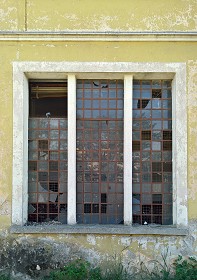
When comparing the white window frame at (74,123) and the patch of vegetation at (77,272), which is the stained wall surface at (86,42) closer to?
the white window frame at (74,123)

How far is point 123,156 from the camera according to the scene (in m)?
9.12

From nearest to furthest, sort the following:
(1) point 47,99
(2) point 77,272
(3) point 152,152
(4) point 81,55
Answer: (2) point 77,272 < (4) point 81,55 < (3) point 152,152 < (1) point 47,99

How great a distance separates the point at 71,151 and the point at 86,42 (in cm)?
187

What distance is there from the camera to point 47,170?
9219 mm

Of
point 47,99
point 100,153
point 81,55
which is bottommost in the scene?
point 100,153

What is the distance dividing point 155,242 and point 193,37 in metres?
3.50

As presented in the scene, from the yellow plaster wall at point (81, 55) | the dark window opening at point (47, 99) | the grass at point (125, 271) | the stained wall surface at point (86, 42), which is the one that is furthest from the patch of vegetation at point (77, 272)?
the dark window opening at point (47, 99)

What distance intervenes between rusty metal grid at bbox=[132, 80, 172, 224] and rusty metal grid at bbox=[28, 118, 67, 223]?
1.25m

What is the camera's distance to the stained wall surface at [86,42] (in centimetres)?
886

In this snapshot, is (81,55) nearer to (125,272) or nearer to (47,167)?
(47,167)

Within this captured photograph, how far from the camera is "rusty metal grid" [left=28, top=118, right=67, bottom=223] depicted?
9.19 meters

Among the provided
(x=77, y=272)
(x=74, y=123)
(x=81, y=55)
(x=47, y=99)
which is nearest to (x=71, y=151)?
(x=74, y=123)

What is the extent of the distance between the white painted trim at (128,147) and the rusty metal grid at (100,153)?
0.21m

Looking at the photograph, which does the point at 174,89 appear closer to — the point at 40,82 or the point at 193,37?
the point at 193,37
